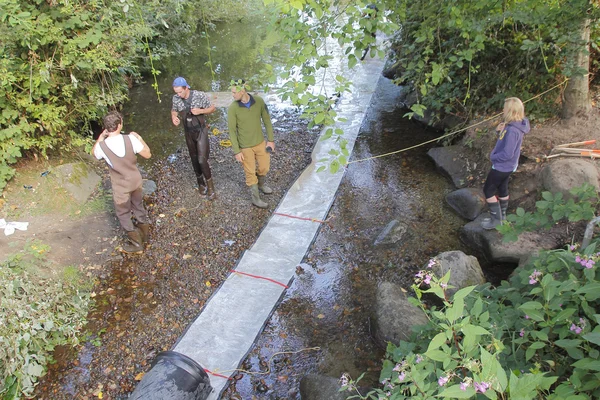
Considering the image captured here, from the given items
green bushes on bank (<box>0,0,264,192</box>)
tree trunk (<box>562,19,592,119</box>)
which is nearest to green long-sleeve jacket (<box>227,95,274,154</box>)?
green bushes on bank (<box>0,0,264,192</box>)

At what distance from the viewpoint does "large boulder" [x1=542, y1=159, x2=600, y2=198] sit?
15.8 feet

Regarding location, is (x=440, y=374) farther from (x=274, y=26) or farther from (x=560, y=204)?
(x=274, y=26)

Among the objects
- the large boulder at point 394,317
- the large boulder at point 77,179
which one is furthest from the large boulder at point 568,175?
the large boulder at point 77,179

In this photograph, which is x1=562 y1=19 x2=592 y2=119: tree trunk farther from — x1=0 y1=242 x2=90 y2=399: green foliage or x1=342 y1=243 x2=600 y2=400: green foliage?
x1=0 y1=242 x2=90 y2=399: green foliage

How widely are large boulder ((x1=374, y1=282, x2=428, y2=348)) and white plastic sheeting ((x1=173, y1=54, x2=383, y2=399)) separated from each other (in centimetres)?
116

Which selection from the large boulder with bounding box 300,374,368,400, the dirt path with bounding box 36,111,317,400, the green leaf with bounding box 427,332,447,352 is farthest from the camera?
the dirt path with bounding box 36,111,317,400

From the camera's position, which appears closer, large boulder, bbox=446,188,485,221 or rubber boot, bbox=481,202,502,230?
rubber boot, bbox=481,202,502,230

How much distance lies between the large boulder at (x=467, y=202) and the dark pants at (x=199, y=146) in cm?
361

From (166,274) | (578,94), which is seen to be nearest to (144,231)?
(166,274)

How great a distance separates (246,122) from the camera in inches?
205

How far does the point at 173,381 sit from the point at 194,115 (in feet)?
11.2

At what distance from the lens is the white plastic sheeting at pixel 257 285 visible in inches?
155

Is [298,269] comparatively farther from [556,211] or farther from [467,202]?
[556,211]

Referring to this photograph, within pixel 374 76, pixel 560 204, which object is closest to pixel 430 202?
pixel 560 204
